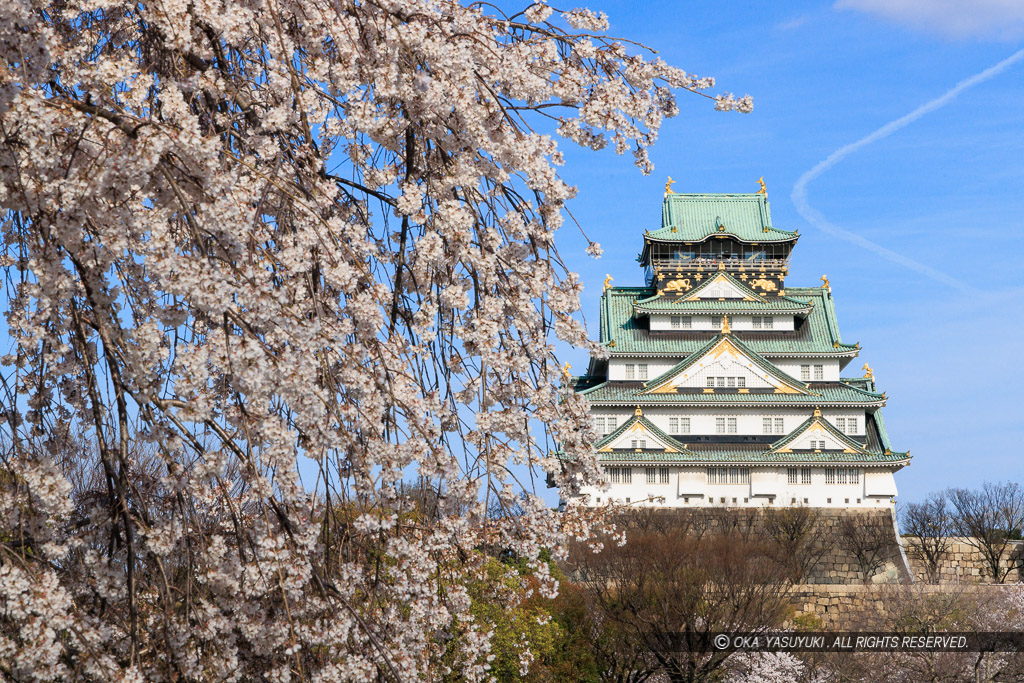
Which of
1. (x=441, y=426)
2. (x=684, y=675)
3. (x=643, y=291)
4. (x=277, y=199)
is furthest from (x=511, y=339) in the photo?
(x=643, y=291)

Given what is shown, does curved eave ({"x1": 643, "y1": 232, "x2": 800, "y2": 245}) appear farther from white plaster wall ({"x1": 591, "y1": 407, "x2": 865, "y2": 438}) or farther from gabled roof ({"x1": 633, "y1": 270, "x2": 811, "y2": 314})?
white plaster wall ({"x1": 591, "y1": 407, "x2": 865, "y2": 438})

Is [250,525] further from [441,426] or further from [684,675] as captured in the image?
A: [684,675]

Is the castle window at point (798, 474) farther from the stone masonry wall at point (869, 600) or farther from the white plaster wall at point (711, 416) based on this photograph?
the stone masonry wall at point (869, 600)

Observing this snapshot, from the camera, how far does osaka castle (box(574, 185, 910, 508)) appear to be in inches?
1718

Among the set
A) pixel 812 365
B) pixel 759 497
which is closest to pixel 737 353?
pixel 812 365

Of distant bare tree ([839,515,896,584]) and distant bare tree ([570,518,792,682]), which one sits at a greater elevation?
distant bare tree ([839,515,896,584])

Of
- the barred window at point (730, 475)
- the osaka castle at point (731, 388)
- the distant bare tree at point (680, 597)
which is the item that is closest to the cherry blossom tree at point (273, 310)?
the distant bare tree at point (680, 597)

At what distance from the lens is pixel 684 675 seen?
77.7 feet

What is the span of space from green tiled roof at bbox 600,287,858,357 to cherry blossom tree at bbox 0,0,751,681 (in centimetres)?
Answer: 4104

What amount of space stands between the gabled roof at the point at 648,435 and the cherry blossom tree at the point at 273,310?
125 ft

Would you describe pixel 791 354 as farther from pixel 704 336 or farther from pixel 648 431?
pixel 648 431

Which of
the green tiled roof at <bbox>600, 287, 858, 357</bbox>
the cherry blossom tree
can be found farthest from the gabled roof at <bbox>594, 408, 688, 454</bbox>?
the cherry blossom tree

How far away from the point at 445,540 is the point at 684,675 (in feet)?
66.1

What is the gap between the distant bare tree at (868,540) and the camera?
139ft
